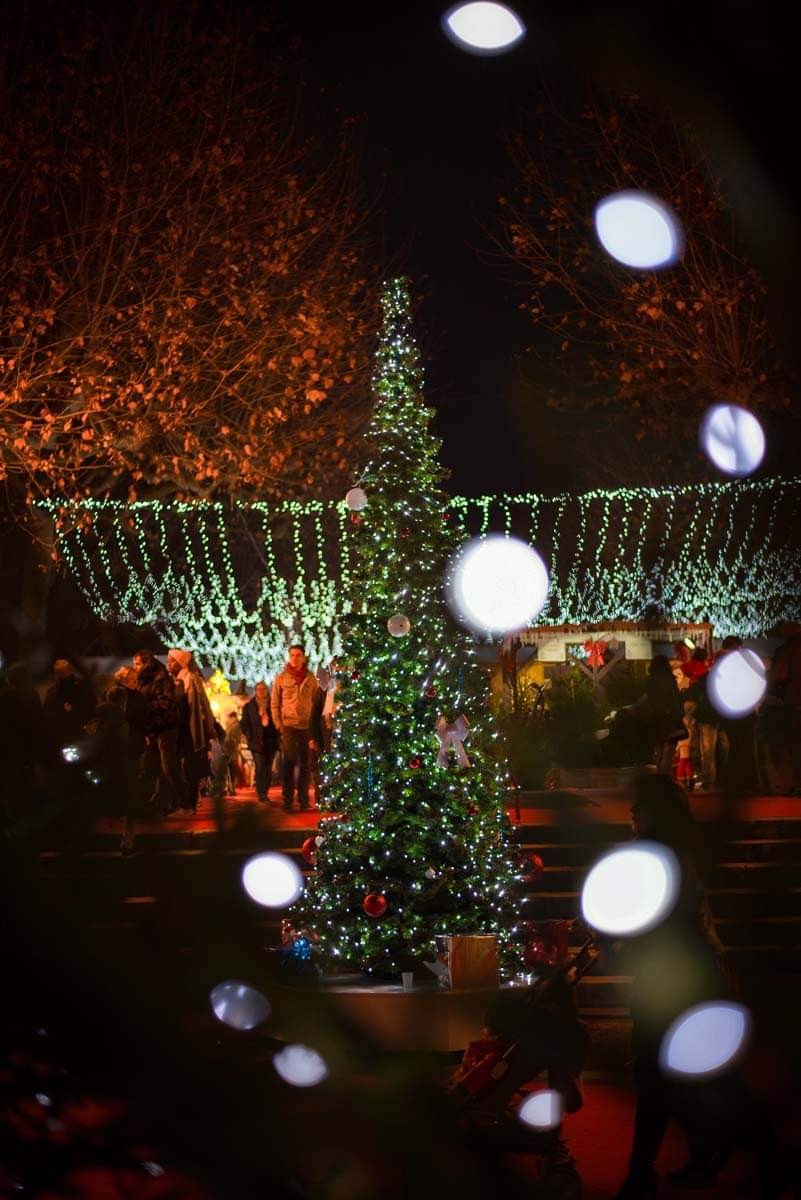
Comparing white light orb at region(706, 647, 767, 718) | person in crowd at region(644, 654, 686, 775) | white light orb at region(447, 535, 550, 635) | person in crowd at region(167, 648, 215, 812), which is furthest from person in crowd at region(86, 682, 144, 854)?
white light orb at region(447, 535, 550, 635)

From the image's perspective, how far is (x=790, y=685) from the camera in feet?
50.6

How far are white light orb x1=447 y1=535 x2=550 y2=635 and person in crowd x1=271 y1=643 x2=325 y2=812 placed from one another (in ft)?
41.2

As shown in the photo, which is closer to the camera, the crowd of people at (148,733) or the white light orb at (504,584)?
the crowd of people at (148,733)

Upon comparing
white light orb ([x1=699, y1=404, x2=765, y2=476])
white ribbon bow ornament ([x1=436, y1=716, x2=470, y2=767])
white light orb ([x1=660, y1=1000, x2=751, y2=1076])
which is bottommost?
white light orb ([x1=660, y1=1000, x2=751, y2=1076])

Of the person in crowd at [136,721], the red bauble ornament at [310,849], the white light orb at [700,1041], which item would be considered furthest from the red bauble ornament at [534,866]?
the person in crowd at [136,721]

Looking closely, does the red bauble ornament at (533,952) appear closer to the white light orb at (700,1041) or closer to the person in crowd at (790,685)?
the white light orb at (700,1041)

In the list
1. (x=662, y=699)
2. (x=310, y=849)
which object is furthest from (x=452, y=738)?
(x=662, y=699)

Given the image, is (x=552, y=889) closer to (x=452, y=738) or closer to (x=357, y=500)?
(x=452, y=738)

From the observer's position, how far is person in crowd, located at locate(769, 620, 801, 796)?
1529 cm

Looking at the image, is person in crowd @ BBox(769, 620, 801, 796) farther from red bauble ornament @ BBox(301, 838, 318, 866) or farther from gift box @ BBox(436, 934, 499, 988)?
gift box @ BBox(436, 934, 499, 988)

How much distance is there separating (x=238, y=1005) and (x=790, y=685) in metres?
8.09

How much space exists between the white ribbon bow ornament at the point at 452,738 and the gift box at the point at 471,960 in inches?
49.2

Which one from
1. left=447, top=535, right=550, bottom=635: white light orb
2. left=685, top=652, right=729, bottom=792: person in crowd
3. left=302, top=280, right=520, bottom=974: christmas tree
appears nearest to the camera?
left=302, top=280, right=520, bottom=974: christmas tree

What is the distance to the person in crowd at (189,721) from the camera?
15.3 m
